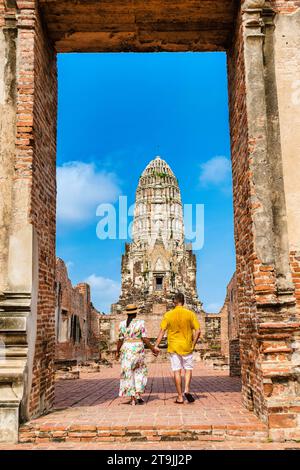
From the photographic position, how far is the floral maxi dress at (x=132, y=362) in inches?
295

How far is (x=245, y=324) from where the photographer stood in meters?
6.93

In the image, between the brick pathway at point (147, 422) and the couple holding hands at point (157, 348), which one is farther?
the couple holding hands at point (157, 348)

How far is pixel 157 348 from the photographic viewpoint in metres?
7.62

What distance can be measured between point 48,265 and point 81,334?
22017 millimetres

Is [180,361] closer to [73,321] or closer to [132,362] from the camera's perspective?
[132,362]

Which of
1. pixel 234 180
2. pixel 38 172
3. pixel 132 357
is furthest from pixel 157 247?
pixel 38 172

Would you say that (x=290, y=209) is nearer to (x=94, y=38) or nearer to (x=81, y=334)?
(x=94, y=38)

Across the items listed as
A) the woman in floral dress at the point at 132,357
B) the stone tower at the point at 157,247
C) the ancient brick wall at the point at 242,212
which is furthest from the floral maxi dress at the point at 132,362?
the stone tower at the point at 157,247

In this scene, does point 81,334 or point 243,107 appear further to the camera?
point 81,334

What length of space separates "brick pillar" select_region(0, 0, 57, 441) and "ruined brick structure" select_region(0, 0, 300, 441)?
1 centimetres

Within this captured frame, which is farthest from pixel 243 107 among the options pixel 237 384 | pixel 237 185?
pixel 237 384

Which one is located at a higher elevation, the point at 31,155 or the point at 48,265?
the point at 31,155

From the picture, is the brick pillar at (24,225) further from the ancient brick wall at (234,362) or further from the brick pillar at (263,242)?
the ancient brick wall at (234,362)

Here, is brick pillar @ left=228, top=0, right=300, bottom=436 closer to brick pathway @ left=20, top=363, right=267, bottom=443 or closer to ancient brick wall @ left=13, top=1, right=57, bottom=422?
brick pathway @ left=20, top=363, right=267, bottom=443
